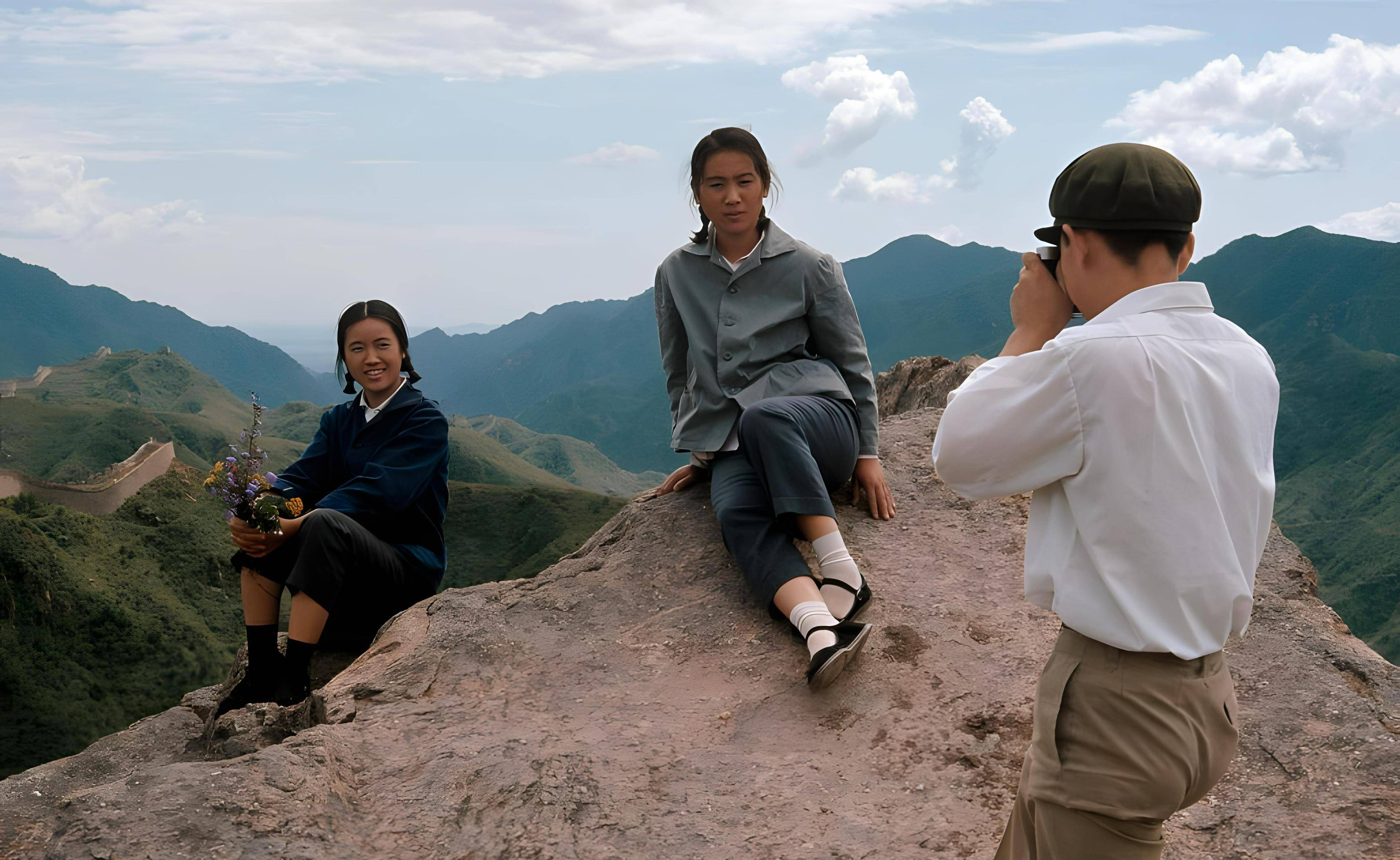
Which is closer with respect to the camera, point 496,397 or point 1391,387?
point 1391,387

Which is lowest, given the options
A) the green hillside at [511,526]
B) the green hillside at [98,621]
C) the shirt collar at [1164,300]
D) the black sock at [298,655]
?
the green hillside at [511,526]

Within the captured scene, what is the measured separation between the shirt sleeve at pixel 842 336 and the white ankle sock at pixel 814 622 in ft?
3.96

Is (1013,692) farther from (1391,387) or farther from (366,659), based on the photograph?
(1391,387)

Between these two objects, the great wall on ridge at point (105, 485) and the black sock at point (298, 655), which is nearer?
the black sock at point (298, 655)

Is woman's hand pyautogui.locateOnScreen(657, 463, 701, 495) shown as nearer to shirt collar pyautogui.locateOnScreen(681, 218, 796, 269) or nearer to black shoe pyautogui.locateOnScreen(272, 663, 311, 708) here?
shirt collar pyautogui.locateOnScreen(681, 218, 796, 269)

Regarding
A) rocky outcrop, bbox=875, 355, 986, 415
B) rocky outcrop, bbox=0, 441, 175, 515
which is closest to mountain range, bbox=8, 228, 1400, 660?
rocky outcrop, bbox=875, 355, 986, 415

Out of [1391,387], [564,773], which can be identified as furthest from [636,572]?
[1391,387]

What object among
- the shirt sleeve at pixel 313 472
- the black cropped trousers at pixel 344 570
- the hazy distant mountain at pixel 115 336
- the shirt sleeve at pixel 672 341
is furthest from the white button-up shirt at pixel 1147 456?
the hazy distant mountain at pixel 115 336

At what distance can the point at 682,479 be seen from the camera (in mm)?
5211

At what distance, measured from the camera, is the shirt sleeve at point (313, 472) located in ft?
15.7

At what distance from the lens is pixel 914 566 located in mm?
4500

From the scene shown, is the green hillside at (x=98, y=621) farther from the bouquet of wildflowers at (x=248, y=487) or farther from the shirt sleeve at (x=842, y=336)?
the shirt sleeve at (x=842, y=336)

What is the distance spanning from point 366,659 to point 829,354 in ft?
8.50

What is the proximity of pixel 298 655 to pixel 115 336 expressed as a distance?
18237 cm
